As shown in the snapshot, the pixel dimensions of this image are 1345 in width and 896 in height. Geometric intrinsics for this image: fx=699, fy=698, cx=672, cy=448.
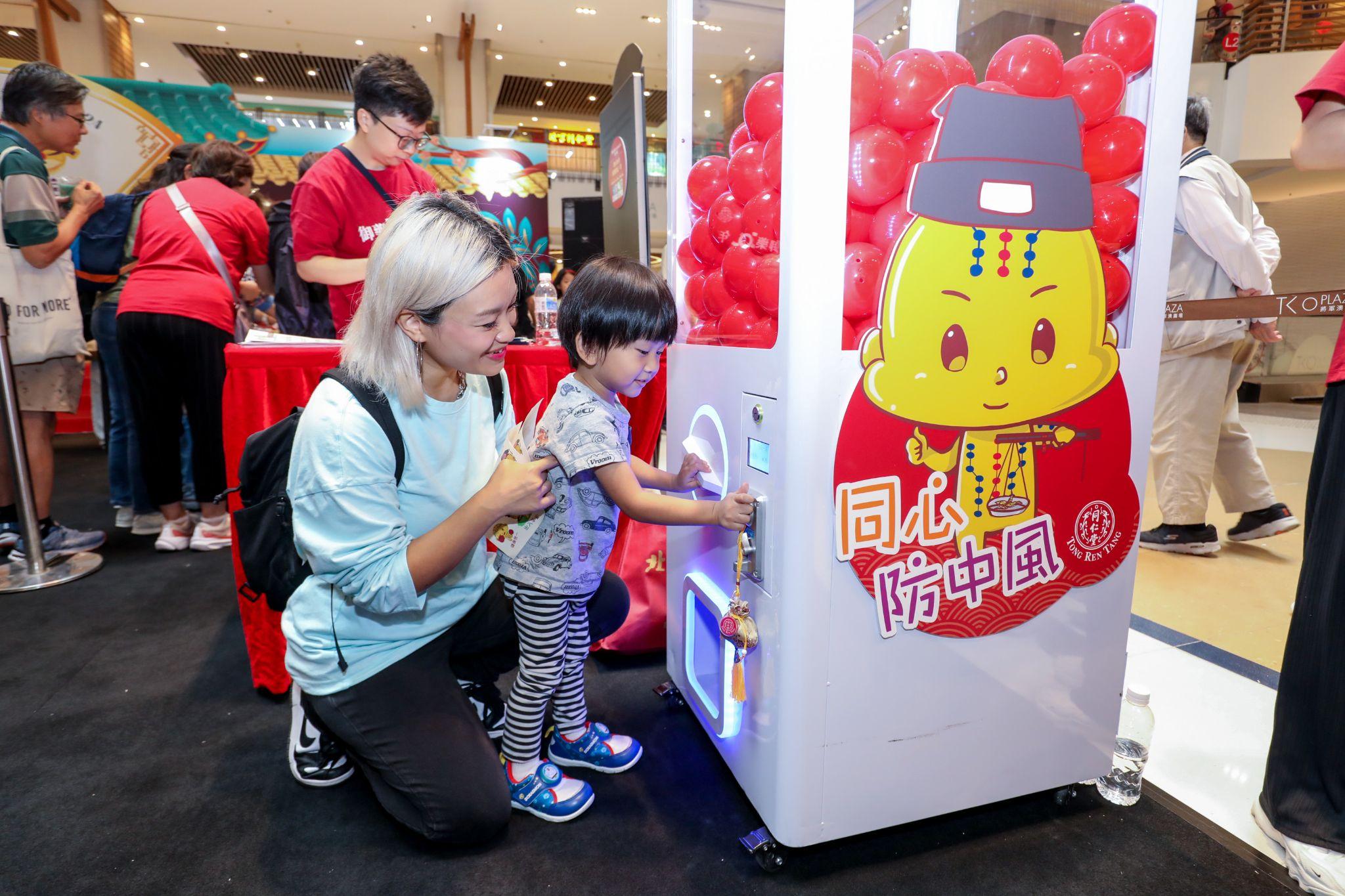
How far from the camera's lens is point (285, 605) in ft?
4.10

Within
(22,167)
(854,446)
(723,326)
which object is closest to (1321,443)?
(854,446)

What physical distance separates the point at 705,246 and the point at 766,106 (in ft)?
0.97

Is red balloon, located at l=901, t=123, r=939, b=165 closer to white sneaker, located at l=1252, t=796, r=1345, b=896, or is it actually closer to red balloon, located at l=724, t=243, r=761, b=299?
red balloon, located at l=724, t=243, r=761, b=299

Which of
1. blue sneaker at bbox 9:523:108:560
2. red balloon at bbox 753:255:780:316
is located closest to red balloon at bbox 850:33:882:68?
red balloon at bbox 753:255:780:316

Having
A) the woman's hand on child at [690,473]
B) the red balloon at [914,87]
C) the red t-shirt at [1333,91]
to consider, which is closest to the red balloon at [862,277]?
the red balloon at [914,87]

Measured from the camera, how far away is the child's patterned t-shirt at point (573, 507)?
118 cm

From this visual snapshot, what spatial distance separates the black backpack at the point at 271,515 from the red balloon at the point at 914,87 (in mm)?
922

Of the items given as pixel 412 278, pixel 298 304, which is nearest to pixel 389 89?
pixel 298 304

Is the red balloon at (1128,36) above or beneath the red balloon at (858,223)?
above

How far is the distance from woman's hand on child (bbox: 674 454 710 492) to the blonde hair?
0.50m

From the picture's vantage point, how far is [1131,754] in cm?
135

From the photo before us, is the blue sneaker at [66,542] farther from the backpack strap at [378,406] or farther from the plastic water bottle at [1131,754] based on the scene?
the plastic water bottle at [1131,754]

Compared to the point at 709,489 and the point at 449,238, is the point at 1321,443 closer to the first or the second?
the point at 709,489

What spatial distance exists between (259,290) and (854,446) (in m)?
2.50
